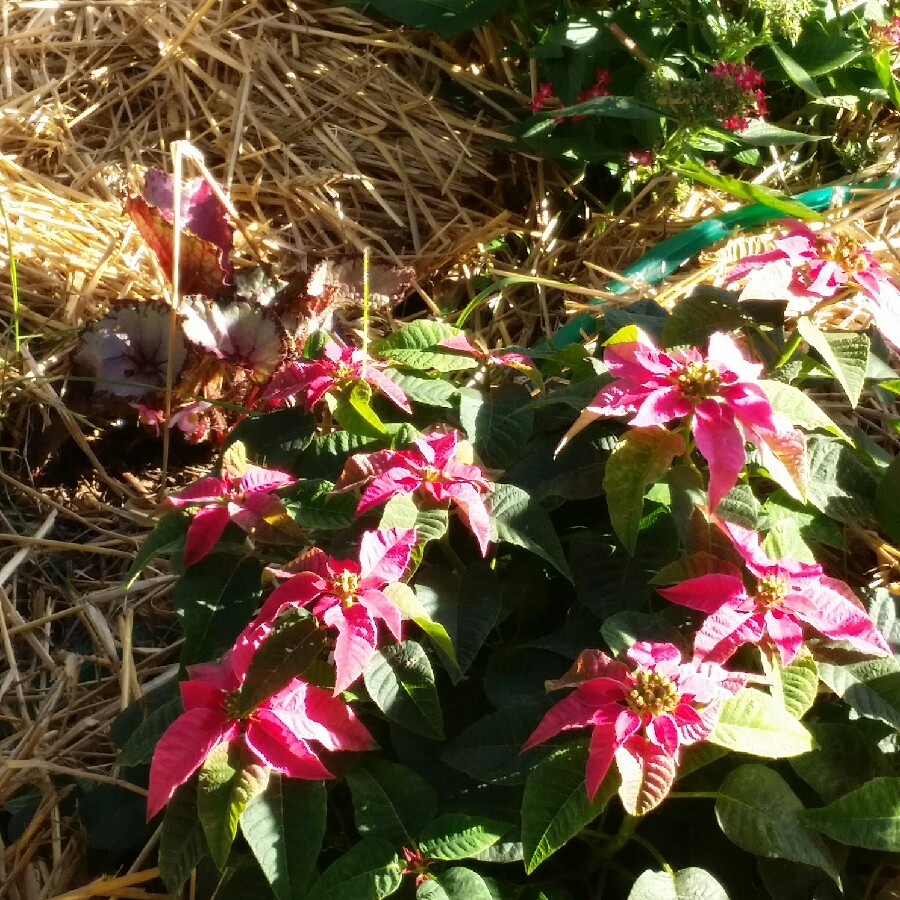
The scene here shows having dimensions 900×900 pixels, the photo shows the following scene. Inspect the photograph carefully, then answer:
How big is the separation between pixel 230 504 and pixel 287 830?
26 cm

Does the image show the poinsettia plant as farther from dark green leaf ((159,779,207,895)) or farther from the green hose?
the green hose

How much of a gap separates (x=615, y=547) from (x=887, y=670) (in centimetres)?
23

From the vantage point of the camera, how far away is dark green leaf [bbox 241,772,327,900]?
67 centimetres

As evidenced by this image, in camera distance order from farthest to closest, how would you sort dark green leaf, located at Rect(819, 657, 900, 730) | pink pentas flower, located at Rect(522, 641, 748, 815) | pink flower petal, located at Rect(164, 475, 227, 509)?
pink flower petal, located at Rect(164, 475, 227, 509) → dark green leaf, located at Rect(819, 657, 900, 730) → pink pentas flower, located at Rect(522, 641, 748, 815)

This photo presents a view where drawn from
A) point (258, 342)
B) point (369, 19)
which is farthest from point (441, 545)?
point (369, 19)

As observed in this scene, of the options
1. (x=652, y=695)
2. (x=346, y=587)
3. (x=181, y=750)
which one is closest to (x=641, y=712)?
(x=652, y=695)

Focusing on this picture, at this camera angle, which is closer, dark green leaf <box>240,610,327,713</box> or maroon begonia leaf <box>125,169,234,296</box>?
dark green leaf <box>240,610,327,713</box>

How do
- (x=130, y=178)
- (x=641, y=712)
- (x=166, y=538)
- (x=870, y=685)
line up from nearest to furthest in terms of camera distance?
(x=641, y=712) → (x=870, y=685) → (x=166, y=538) → (x=130, y=178)

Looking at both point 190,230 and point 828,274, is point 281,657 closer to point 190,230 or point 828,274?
point 828,274

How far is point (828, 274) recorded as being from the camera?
0.82 metres

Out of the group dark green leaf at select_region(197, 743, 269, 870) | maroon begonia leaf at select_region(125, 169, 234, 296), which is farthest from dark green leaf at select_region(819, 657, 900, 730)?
maroon begonia leaf at select_region(125, 169, 234, 296)

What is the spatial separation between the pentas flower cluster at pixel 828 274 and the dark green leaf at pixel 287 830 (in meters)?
0.55

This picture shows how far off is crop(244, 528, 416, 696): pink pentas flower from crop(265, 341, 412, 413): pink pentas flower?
0.63 feet

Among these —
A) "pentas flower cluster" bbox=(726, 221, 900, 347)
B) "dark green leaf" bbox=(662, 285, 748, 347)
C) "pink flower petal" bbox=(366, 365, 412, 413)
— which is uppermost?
"pentas flower cluster" bbox=(726, 221, 900, 347)
